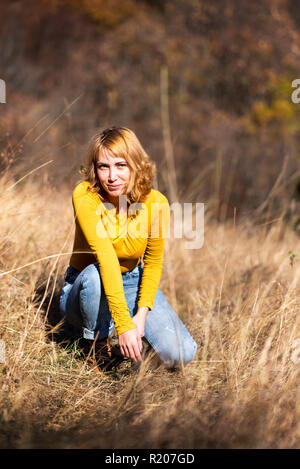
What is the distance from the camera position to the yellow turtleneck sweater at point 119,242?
1.81 m

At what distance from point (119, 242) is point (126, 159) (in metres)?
0.36

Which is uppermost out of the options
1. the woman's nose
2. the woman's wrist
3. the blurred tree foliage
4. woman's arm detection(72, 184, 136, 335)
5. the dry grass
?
the blurred tree foliage

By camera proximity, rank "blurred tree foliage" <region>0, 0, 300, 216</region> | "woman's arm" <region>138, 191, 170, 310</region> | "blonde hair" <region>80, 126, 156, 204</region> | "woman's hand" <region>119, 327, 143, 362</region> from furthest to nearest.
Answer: "blurred tree foliage" <region>0, 0, 300, 216</region>, "woman's arm" <region>138, 191, 170, 310</region>, "blonde hair" <region>80, 126, 156, 204</region>, "woman's hand" <region>119, 327, 143, 362</region>

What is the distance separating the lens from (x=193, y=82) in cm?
1349

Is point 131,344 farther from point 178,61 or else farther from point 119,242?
point 178,61

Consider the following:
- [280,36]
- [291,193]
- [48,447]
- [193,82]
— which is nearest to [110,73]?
[193,82]

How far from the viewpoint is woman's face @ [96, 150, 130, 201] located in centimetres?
187

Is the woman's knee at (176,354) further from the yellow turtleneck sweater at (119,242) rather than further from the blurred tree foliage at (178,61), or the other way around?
the blurred tree foliage at (178,61)

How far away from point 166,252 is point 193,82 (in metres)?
11.5

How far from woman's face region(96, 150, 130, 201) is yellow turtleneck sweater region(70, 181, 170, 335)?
0.26ft

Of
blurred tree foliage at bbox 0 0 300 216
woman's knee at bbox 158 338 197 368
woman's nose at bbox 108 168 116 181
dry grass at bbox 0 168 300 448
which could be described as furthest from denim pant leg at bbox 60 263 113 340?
blurred tree foliage at bbox 0 0 300 216

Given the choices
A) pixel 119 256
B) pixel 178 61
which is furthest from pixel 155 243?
pixel 178 61

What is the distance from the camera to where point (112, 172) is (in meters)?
1.88

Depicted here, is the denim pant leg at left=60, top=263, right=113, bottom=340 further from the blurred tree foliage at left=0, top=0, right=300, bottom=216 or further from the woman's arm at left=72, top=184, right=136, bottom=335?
the blurred tree foliage at left=0, top=0, right=300, bottom=216
